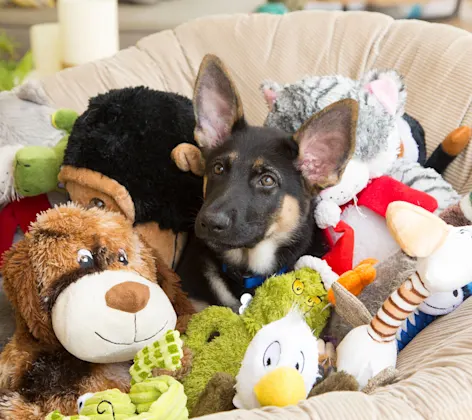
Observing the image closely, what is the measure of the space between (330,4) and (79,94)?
4152mm

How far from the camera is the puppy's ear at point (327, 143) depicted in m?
1.41

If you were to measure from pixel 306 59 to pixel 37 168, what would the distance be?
112cm

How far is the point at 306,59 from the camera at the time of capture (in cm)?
231

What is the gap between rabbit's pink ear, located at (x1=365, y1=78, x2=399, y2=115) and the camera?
1.67 m

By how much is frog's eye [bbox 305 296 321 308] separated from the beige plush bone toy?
0.20 m

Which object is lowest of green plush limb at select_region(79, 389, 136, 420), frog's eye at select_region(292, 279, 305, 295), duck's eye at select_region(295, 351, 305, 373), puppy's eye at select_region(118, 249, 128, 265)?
frog's eye at select_region(292, 279, 305, 295)

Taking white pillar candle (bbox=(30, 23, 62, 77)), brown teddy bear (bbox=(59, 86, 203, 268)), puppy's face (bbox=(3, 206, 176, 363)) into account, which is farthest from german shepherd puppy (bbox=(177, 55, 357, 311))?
white pillar candle (bbox=(30, 23, 62, 77))

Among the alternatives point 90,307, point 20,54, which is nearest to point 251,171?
point 90,307

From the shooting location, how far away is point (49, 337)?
1.31m

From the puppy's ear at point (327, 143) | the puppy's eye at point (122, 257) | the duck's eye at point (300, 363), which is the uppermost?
the puppy's ear at point (327, 143)

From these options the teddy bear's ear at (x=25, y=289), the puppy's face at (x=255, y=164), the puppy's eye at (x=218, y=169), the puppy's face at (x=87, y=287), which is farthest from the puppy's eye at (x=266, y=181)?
the teddy bear's ear at (x=25, y=289)

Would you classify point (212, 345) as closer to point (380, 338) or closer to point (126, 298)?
point (126, 298)

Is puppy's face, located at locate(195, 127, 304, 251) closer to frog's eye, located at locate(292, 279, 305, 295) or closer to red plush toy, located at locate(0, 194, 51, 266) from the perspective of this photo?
frog's eye, located at locate(292, 279, 305, 295)

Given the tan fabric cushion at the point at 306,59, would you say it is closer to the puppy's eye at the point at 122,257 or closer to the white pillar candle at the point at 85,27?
the puppy's eye at the point at 122,257
